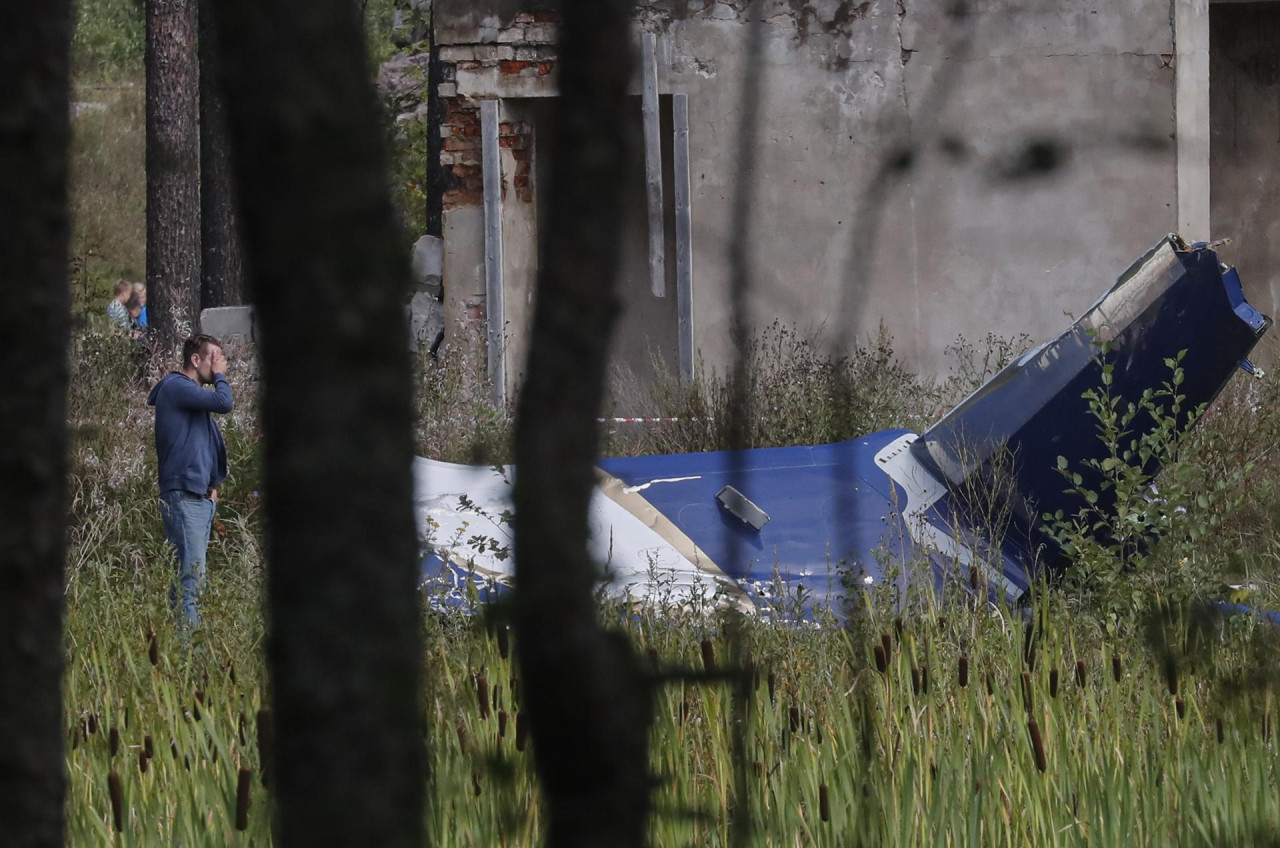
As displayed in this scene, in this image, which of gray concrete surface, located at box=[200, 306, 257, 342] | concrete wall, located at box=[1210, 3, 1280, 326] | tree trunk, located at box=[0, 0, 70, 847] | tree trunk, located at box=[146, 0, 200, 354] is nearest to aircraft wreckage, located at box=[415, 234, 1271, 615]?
tree trunk, located at box=[0, 0, 70, 847]

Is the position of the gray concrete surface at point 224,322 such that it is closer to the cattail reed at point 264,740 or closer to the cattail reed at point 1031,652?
the cattail reed at point 1031,652

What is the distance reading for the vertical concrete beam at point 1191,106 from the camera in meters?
9.18

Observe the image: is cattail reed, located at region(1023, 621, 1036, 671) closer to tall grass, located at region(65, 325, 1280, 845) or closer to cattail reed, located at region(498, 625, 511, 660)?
tall grass, located at region(65, 325, 1280, 845)

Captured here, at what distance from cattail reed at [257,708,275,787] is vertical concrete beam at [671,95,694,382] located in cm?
671

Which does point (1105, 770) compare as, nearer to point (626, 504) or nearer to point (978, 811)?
point (978, 811)

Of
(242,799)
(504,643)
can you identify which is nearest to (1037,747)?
(242,799)

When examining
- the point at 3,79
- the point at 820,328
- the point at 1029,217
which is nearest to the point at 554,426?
the point at 3,79

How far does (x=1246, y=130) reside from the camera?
479 inches

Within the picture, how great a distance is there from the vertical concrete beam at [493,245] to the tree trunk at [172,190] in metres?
3.39

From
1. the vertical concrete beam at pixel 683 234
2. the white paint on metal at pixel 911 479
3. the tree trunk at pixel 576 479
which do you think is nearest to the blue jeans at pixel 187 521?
the white paint on metal at pixel 911 479

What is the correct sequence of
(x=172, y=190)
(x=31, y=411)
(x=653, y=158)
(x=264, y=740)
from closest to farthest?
(x=31, y=411), (x=264, y=740), (x=653, y=158), (x=172, y=190)

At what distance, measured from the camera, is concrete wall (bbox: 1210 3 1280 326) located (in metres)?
12.0

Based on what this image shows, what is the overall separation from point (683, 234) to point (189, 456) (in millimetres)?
3911

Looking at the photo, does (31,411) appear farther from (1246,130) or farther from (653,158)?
(1246,130)
